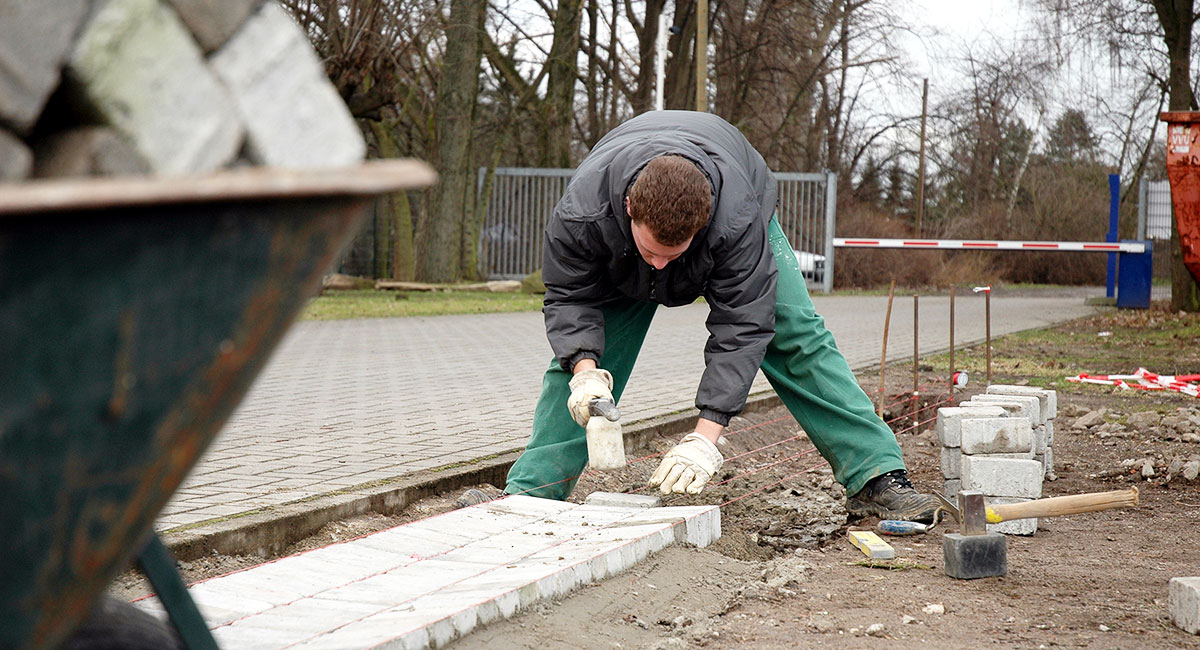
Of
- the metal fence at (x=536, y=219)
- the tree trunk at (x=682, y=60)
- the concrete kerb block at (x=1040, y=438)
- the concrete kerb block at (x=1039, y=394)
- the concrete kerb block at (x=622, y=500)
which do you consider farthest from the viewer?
the tree trunk at (x=682, y=60)

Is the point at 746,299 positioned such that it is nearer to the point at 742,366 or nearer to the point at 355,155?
the point at 742,366

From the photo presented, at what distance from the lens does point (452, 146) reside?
60.9 feet

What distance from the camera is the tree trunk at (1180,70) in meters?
14.3

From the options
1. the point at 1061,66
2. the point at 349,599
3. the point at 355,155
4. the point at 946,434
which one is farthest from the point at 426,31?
the point at 355,155

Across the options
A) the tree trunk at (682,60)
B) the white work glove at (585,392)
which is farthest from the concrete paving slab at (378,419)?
the tree trunk at (682,60)

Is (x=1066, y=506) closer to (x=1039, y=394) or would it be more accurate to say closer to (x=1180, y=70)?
(x=1039, y=394)

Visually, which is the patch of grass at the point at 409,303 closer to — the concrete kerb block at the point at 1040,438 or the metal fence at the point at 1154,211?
the concrete kerb block at the point at 1040,438

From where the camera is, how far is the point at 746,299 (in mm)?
3738

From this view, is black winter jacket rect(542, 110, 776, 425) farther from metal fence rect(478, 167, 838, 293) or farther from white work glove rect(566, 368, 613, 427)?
metal fence rect(478, 167, 838, 293)

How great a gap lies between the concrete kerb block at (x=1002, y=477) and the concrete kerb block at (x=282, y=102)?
3.41 metres

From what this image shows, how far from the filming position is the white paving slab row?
2.42 metres

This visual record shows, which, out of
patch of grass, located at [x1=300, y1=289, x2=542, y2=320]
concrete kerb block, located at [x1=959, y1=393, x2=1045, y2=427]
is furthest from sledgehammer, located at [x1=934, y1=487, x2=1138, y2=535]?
patch of grass, located at [x1=300, y1=289, x2=542, y2=320]

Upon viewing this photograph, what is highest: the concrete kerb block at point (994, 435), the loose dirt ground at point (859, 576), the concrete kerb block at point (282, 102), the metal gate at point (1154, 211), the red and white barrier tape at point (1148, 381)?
the metal gate at point (1154, 211)

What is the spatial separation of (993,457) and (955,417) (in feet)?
0.68
